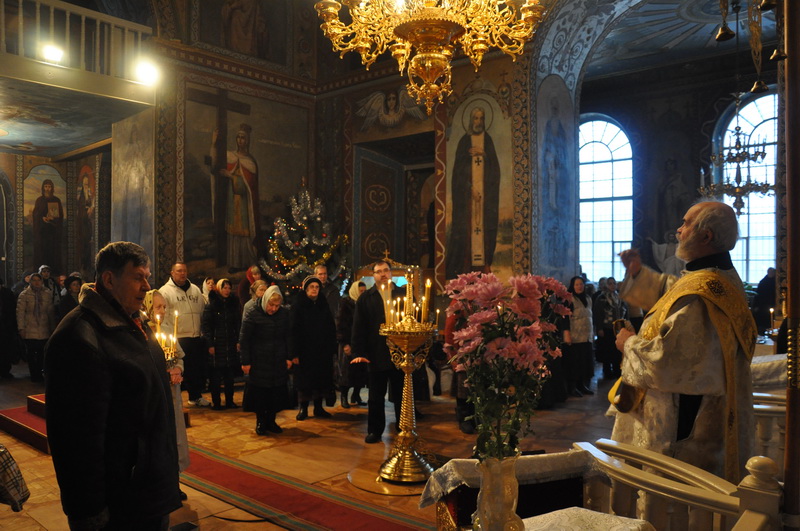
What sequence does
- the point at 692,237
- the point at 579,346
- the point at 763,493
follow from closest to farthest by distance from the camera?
the point at 763,493, the point at 692,237, the point at 579,346

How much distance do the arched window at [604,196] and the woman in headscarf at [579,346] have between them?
7852 mm

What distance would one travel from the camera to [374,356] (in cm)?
573

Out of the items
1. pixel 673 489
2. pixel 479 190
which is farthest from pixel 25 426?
pixel 479 190

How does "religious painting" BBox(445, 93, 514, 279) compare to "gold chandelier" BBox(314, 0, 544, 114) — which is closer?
"gold chandelier" BBox(314, 0, 544, 114)

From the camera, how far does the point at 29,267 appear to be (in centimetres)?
1420

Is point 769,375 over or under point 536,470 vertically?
over

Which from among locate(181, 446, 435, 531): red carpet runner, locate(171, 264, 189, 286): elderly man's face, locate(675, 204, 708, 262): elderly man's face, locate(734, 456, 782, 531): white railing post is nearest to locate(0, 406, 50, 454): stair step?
locate(181, 446, 435, 531): red carpet runner

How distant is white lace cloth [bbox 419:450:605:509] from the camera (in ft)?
7.56

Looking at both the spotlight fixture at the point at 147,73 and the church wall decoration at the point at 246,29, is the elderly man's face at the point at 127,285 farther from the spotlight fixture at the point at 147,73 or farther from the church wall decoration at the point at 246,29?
the church wall decoration at the point at 246,29

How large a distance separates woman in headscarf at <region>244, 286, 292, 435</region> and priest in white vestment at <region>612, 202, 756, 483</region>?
165 inches

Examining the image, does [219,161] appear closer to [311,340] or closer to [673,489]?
[311,340]

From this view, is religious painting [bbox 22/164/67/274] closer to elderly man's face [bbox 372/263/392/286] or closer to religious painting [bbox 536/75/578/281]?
religious painting [bbox 536/75/578/281]

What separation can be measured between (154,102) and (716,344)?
29.7ft

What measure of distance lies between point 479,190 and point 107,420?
8.17 metres
